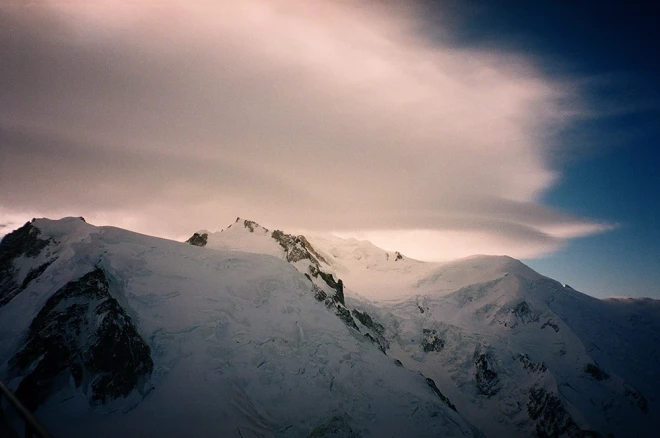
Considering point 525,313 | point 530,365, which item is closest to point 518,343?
point 530,365

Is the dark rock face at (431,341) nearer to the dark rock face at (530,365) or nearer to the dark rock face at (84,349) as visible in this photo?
the dark rock face at (530,365)

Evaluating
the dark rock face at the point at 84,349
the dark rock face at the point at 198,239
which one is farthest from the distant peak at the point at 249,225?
the dark rock face at the point at 84,349

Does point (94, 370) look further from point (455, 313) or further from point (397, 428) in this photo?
point (455, 313)

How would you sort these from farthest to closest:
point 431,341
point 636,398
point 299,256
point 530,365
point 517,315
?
point 517,315 < point 431,341 < point 636,398 < point 530,365 < point 299,256

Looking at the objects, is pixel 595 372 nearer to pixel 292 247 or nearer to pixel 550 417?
pixel 550 417

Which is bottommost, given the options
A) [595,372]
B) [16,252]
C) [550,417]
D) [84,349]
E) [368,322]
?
[550,417]

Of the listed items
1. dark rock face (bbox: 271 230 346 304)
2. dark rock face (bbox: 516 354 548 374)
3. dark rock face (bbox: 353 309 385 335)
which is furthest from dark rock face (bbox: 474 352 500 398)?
dark rock face (bbox: 271 230 346 304)

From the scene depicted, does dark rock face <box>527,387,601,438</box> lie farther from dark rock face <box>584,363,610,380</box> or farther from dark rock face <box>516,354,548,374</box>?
dark rock face <box>584,363,610,380</box>

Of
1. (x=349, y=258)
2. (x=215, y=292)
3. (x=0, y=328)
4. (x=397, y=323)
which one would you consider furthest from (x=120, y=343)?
(x=349, y=258)
